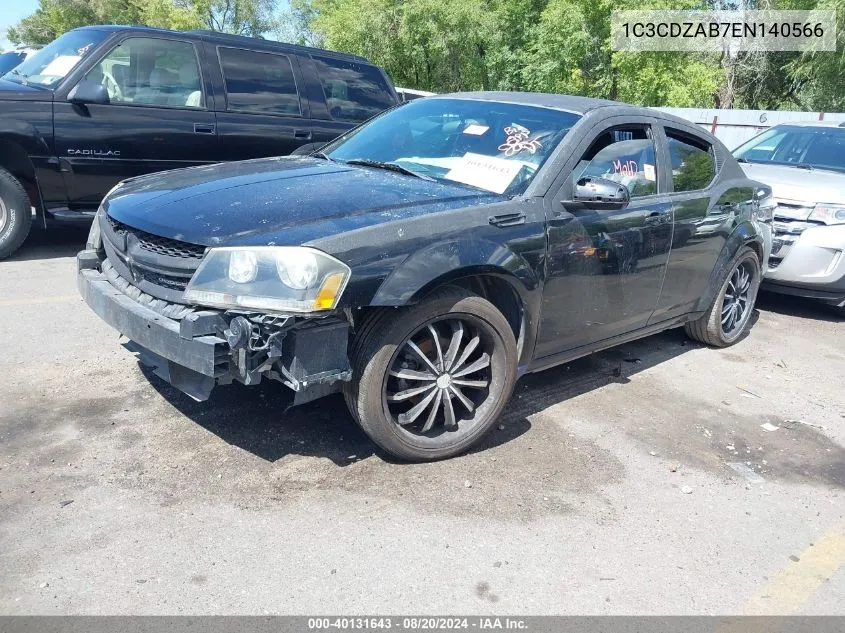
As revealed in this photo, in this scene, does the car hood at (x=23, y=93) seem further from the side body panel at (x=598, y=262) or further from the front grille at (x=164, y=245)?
the side body panel at (x=598, y=262)

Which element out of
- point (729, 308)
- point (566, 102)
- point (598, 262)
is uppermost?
point (566, 102)

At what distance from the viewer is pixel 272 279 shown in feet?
10.1

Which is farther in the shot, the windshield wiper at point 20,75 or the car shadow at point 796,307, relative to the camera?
the car shadow at point 796,307

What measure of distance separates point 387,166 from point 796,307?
5348 mm

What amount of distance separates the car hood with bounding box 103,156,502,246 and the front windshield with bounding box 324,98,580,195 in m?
0.21

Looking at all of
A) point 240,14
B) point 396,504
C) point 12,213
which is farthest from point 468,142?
point 240,14

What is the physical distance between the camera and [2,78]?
7.07 m

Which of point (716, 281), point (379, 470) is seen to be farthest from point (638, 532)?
point (716, 281)

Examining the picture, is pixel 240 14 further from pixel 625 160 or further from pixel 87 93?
pixel 625 160

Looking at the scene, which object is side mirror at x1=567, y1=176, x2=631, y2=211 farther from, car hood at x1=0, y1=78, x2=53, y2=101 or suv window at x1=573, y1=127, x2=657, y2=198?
car hood at x1=0, y1=78, x2=53, y2=101

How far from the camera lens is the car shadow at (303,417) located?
3723 mm

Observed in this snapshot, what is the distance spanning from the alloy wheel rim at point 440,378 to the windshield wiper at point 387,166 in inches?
37.3

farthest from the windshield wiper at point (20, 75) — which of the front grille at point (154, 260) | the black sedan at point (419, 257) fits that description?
the front grille at point (154, 260)

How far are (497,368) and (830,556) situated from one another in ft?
5.56
